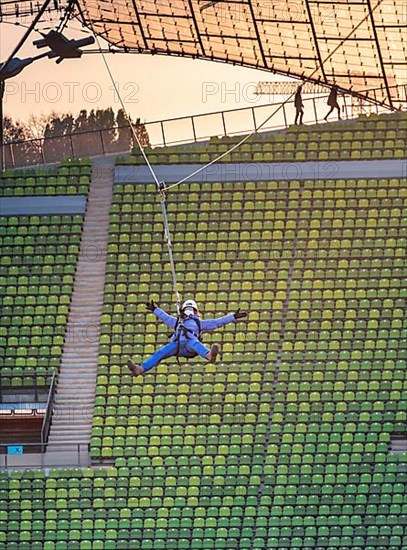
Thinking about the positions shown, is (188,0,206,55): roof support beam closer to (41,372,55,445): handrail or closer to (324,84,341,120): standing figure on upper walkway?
(324,84,341,120): standing figure on upper walkway

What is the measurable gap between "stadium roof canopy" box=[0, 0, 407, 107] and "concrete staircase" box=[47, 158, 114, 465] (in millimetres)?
3452

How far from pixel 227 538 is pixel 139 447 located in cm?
308

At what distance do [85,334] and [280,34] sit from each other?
9.99 meters

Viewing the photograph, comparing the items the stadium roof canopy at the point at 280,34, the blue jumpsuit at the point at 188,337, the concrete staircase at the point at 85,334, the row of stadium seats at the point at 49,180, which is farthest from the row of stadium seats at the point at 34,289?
the blue jumpsuit at the point at 188,337

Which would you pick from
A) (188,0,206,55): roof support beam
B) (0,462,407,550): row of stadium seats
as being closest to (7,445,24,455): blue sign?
(0,462,407,550): row of stadium seats

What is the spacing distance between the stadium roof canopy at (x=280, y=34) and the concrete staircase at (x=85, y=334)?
345cm

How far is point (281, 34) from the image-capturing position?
5647cm

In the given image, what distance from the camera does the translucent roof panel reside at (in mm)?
55812

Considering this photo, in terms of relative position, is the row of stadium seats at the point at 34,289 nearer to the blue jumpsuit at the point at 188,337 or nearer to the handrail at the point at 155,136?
the handrail at the point at 155,136

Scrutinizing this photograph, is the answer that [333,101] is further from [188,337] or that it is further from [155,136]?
[188,337]

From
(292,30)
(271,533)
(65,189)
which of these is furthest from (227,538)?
(292,30)

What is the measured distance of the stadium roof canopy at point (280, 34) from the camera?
Answer: 55.8 m

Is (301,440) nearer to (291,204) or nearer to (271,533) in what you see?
(271,533)

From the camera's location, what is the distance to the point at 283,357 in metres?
49.4
